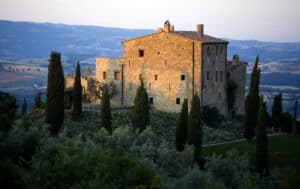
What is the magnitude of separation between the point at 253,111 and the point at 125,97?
47.8ft

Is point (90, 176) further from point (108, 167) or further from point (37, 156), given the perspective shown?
point (37, 156)

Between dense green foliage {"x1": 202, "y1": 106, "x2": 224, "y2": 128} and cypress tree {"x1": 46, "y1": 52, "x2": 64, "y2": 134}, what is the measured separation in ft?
48.4

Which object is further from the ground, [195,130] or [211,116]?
[195,130]

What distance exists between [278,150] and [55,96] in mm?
16372

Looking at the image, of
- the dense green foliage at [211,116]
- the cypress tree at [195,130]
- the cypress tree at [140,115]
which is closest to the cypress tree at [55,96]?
the cypress tree at [140,115]

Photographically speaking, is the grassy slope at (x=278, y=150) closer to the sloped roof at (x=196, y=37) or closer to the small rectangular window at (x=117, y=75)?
the sloped roof at (x=196, y=37)

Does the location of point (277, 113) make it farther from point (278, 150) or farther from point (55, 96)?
point (55, 96)

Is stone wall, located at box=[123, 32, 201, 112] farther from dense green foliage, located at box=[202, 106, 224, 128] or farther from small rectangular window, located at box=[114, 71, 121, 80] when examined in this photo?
dense green foliage, located at box=[202, 106, 224, 128]

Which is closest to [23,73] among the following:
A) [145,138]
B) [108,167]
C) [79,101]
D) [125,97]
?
[125,97]

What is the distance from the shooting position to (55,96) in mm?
39812

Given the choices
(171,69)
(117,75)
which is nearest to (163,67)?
(171,69)

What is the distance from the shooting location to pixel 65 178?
22469 mm

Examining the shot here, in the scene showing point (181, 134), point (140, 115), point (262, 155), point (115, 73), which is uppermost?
point (115, 73)

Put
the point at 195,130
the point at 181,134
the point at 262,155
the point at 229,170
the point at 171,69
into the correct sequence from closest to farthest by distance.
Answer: the point at 229,170 → the point at 262,155 → the point at 195,130 → the point at 181,134 → the point at 171,69
